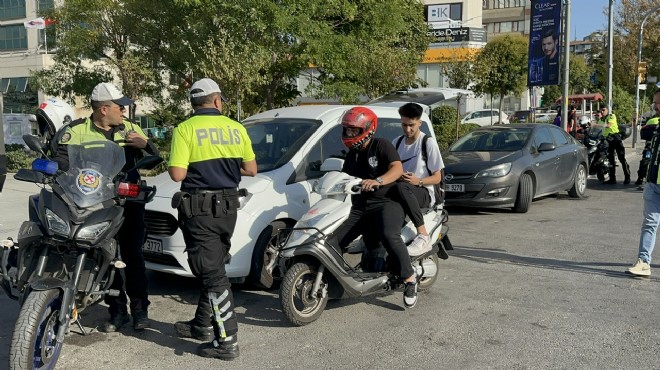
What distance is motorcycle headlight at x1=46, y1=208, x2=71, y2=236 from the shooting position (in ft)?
13.6

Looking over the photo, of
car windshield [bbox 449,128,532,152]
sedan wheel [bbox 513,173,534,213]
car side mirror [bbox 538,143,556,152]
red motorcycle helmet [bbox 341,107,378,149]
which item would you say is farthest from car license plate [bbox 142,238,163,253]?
car side mirror [bbox 538,143,556,152]

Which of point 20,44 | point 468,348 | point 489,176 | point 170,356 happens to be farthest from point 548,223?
point 20,44

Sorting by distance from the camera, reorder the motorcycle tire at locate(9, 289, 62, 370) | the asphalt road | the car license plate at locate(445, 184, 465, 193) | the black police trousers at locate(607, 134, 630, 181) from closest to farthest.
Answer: the motorcycle tire at locate(9, 289, 62, 370) < the asphalt road < the car license plate at locate(445, 184, 465, 193) < the black police trousers at locate(607, 134, 630, 181)

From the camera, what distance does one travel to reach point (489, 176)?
10.4 meters

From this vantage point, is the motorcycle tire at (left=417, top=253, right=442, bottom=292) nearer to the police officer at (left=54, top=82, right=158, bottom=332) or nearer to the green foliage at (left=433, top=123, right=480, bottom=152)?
the police officer at (left=54, top=82, right=158, bottom=332)

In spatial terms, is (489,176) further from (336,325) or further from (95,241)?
(95,241)

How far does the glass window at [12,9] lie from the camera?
49344 mm

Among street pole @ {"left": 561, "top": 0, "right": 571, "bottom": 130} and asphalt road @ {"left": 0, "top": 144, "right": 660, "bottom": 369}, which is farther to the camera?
street pole @ {"left": 561, "top": 0, "right": 571, "bottom": 130}

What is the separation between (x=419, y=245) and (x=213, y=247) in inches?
78.7

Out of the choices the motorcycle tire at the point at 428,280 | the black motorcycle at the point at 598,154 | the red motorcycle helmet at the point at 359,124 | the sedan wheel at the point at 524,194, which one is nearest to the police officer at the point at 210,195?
the red motorcycle helmet at the point at 359,124

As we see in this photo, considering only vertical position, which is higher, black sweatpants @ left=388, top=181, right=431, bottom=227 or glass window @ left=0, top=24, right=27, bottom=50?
glass window @ left=0, top=24, right=27, bottom=50

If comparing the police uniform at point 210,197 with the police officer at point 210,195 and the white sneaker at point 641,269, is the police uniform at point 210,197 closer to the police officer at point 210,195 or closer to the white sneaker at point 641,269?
the police officer at point 210,195

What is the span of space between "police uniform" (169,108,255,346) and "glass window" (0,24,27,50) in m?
51.8

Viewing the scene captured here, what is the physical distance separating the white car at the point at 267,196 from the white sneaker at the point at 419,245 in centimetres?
119
